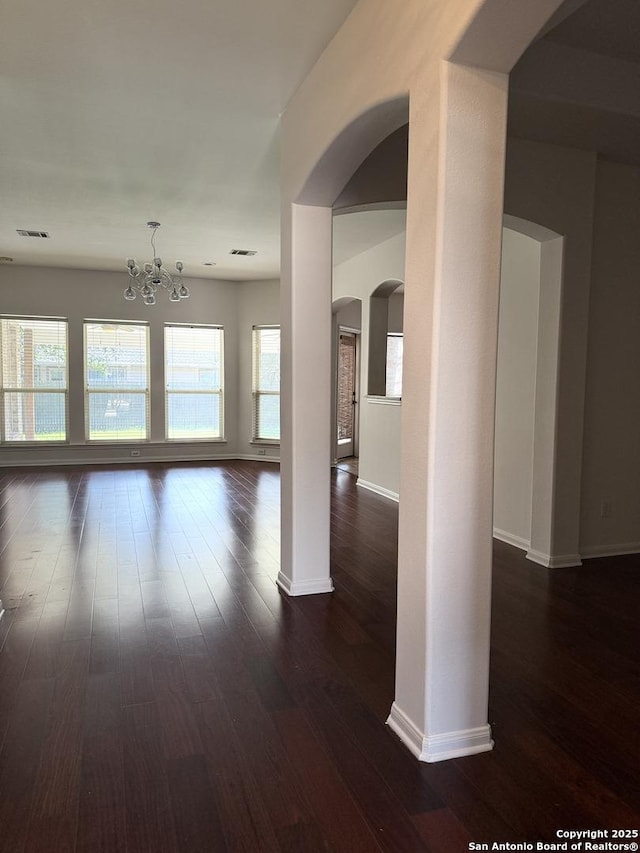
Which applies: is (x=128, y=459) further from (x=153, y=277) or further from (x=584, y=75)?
(x=584, y=75)

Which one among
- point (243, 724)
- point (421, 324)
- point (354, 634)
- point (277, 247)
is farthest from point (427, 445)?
point (277, 247)

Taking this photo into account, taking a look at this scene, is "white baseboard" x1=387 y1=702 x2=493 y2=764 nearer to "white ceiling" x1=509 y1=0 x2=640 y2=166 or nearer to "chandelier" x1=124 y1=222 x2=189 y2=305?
"white ceiling" x1=509 y1=0 x2=640 y2=166

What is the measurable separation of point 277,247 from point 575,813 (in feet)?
21.5

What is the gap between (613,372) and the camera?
4.39 m

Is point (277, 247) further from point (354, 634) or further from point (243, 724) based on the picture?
point (243, 724)

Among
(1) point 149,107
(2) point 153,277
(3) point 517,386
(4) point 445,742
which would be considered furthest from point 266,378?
(4) point 445,742

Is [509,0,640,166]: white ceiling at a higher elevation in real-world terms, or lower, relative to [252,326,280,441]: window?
higher

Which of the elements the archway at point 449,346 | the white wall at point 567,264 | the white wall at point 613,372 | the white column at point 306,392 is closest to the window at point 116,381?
the white column at point 306,392

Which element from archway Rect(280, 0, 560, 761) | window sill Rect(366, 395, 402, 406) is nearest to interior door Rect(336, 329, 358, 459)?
window sill Rect(366, 395, 402, 406)

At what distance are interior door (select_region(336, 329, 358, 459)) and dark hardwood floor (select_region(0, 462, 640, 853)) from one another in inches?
208

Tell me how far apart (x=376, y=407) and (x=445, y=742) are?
5.14m

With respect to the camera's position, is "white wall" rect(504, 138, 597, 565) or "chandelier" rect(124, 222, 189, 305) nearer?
"white wall" rect(504, 138, 597, 565)

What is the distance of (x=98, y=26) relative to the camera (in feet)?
8.97

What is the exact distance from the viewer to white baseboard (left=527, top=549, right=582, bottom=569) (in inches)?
165
